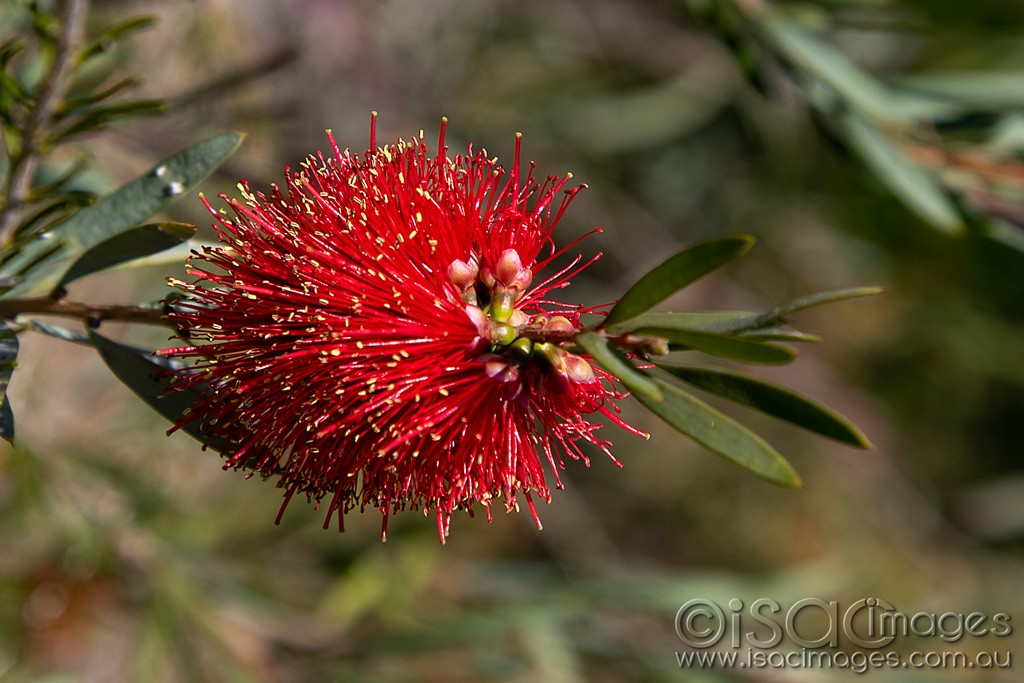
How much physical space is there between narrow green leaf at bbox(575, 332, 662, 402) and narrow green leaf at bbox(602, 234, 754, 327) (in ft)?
0.15

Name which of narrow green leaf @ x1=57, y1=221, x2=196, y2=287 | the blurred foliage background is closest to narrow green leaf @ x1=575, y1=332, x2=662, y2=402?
narrow green leaf @ x1=57, y1=221, x2=196, y2=287

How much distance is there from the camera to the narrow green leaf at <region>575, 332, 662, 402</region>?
0.77 metres

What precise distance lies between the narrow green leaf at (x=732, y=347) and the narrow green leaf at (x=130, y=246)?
0.51m

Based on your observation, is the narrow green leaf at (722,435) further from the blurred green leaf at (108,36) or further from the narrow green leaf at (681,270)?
the blurred green leaf at (108,36)

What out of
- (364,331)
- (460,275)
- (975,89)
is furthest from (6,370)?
(975,89)

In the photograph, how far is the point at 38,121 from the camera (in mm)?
1118

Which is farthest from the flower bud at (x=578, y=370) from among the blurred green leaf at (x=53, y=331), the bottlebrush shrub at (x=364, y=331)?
the blurred green leaf at (x=53, y=331)

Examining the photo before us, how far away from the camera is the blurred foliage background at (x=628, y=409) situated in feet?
6.24

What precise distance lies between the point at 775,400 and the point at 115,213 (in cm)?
77

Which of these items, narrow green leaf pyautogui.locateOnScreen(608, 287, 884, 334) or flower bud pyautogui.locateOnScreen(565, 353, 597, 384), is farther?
flower bud pyautogui.locateOnScreen(565, 353, 597, 384)

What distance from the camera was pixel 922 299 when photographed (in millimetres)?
3717

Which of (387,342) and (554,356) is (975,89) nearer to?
(554,356)

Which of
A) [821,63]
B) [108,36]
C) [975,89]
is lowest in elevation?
[108,36]

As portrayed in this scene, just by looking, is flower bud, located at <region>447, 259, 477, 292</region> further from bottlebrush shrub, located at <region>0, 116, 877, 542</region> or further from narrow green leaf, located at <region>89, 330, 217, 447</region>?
narrow green leaf, located at <region>89, 330, 217, 447</region>
